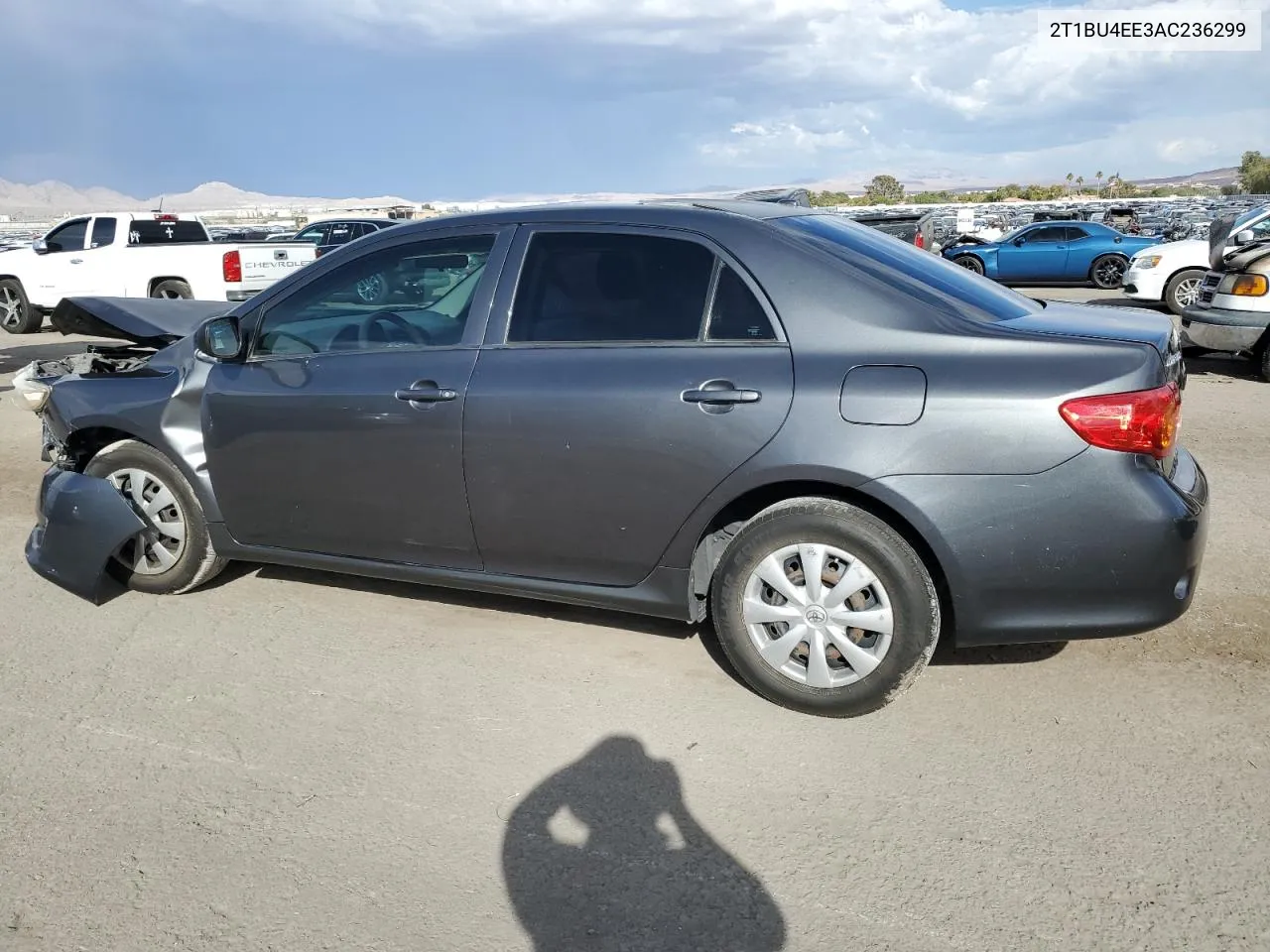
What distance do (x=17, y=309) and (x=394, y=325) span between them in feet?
48.8

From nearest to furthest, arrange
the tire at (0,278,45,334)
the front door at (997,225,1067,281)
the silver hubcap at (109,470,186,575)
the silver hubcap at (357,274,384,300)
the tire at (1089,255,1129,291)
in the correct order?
1. the silver hubcap at (357,274,384,300)
2. the silver hubcap at (109,470,186,575)
3. the tire at (0,278,45,334)
4. the tire at (1089,255,1129,291)
5. the front door at (997,225,1067,281)

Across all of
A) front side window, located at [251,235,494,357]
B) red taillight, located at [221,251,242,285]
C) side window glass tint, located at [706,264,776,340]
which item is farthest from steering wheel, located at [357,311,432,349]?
red taillight, located at [221,251,242,285]

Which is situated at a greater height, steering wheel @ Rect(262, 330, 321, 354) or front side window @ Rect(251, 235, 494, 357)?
front side window @ Rect(251, 235, 494, 357)

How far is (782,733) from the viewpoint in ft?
11.8

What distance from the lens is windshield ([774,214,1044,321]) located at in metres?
3.76

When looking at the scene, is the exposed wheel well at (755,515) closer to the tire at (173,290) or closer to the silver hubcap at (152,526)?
the silver hubcap at (152,526)

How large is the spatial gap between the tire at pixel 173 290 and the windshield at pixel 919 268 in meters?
12.8

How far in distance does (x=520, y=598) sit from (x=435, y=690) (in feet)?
3.04

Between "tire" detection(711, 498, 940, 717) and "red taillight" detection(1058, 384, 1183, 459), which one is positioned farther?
"tire" detection(711, 498, 940, 717)

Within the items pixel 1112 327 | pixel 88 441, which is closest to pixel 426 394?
pixel 88 441

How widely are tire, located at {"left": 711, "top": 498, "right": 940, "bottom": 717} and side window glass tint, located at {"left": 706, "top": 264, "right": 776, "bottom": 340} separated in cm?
59

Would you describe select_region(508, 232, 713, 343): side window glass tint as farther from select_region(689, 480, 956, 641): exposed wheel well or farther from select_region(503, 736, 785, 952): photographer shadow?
select_region(503, 736, 785, 952): photographer shadow

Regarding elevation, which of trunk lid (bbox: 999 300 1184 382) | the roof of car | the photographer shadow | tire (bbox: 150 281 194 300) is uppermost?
tire (bbox: 150 281 194 300)

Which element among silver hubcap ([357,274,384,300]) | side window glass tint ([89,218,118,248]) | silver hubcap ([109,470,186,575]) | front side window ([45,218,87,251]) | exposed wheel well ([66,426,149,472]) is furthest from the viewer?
front side window ([45,218,87,251])
